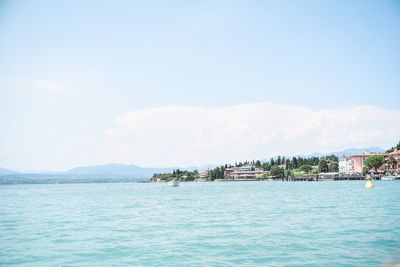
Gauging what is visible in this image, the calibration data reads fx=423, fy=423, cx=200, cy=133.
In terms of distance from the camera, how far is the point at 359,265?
16297 mm

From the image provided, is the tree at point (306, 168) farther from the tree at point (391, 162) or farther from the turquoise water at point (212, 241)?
the turquoise water at point (212, 241)

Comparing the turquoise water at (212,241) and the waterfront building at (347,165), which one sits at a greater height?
the waterfront building at (347,165)

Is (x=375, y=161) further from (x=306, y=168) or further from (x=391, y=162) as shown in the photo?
(x=306, y=168)

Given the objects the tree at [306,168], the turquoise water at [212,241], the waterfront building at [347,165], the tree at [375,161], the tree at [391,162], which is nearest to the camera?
the turquoise water at [212,241]

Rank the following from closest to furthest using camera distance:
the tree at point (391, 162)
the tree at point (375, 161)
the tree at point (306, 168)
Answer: the tree at point (391, 162) → the tree at point (375, 161) → the tree at point (306, 168)

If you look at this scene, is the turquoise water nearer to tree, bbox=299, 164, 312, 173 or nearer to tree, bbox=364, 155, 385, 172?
tree, bbox=364, 155, 385, 172

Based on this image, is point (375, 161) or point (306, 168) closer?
point (375, 161)

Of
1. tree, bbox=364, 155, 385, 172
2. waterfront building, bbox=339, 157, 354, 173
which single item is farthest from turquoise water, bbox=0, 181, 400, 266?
waterfront building, bbox=339, 157, 354, 173

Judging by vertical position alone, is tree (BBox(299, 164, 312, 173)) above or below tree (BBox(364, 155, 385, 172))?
below

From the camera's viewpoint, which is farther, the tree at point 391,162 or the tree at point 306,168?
the tree at point 306,168

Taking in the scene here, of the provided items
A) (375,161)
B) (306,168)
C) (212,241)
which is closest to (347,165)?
(306,168)

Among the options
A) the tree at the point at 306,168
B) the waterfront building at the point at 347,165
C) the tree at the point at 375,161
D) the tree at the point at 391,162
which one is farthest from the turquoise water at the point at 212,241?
the tree at the point at 306,168

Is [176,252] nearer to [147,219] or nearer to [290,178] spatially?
[147,219]

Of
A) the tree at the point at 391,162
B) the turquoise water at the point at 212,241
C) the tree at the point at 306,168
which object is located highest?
the tree at the point at 391,162
